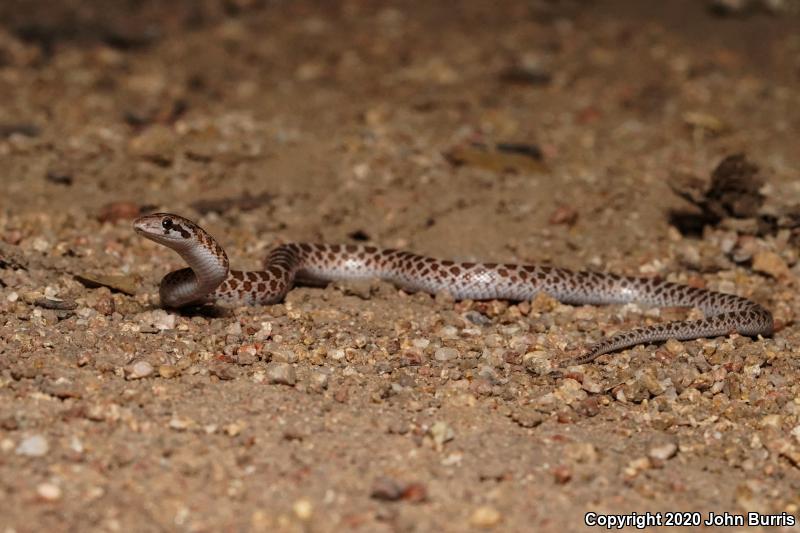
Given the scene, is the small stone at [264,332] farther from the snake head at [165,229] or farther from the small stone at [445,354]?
the small stone at [445,354]

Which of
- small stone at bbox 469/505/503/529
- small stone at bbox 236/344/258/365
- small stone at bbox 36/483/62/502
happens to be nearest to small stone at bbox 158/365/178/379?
small stone at bbox 236/344/258/365

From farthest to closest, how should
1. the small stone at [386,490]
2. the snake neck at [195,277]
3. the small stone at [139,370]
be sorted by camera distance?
the snake neck at [195,277]
the small stone at [139,370]
the small stone at [386,490]

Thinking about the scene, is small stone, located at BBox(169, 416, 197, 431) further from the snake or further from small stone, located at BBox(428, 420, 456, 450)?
the snake

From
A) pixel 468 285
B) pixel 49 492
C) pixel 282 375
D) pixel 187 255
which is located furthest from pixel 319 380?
pixel 468 285

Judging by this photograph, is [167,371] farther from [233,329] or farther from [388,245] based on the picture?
[388,245]

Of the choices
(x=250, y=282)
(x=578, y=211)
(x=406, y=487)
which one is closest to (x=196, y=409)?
(x=406, y=487)

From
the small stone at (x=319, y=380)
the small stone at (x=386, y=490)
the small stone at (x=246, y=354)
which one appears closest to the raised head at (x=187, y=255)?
the small stone at (x=246, y=354)
